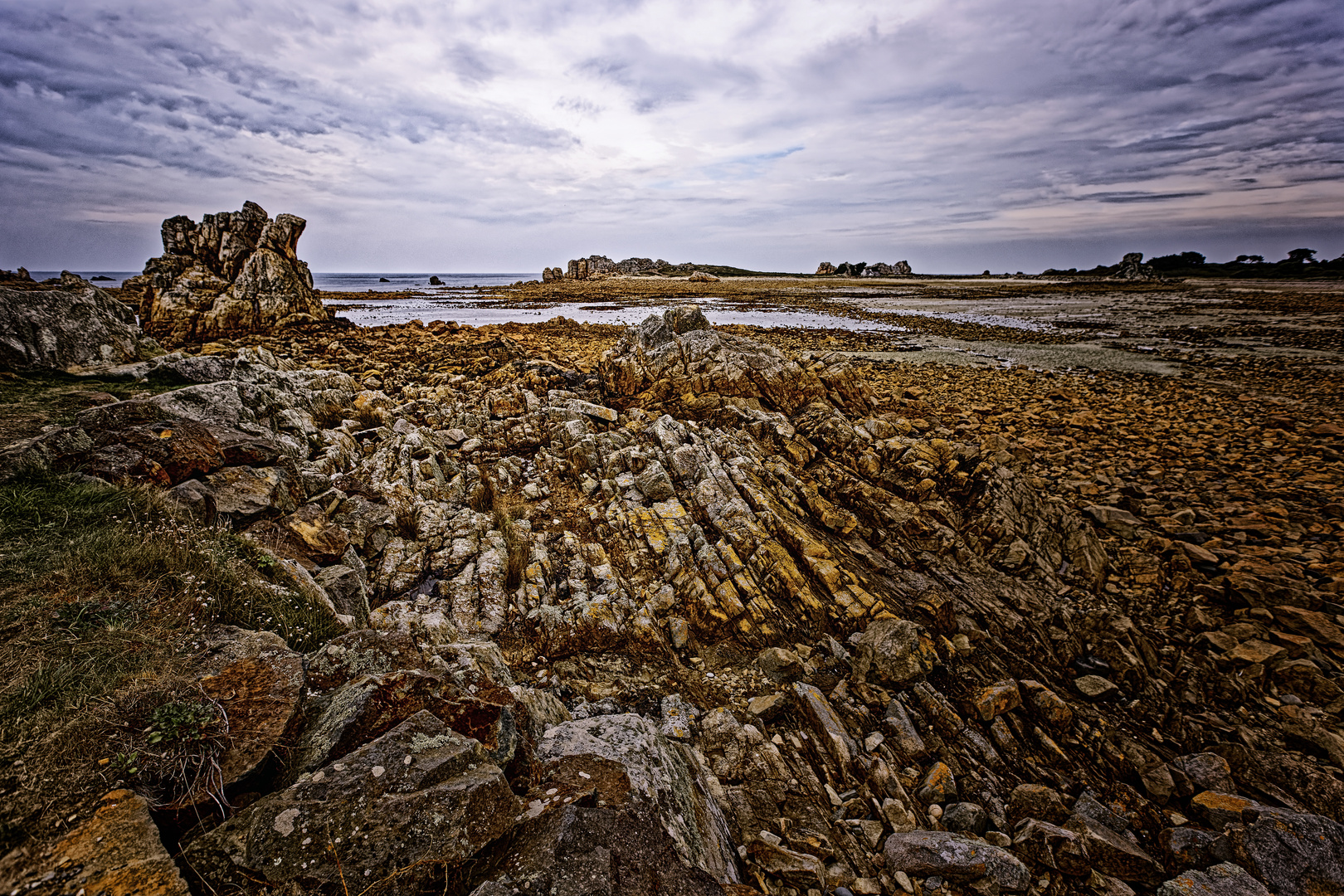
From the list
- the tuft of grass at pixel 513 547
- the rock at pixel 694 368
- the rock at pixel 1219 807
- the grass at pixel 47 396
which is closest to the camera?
the rock at pixel 1219 807

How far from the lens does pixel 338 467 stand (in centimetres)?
946

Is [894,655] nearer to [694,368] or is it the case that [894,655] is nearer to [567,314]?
[694,368]

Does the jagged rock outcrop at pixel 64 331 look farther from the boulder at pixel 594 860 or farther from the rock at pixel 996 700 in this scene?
the rock at pixel 996 700

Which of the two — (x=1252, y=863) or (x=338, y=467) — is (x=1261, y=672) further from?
(x=338, y=467)

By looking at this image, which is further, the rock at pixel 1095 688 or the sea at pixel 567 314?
the sea at pixel 567 314

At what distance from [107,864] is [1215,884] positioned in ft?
25.3

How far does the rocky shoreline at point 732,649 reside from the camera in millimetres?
3064

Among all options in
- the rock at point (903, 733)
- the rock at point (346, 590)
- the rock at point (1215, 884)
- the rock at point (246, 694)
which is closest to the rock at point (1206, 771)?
the rock at point (1215, 884)

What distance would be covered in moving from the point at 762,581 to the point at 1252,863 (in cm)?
514

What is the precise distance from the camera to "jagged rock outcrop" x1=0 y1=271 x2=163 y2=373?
420 inches

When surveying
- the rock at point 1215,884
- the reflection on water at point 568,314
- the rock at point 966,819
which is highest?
the reflection on water at point 568,314

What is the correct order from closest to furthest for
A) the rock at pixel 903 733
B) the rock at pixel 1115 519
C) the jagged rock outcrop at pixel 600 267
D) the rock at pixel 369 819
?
the rock at pixel 369 819 → the rock at pixel 903 733 → the rock at pixel 1115 519 → the jagged rock outcrop at pixel 600 267

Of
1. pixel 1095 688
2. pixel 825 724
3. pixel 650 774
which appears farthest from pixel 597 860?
pixel 1095 688

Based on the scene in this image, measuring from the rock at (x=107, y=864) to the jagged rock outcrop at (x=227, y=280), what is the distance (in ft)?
93.6
